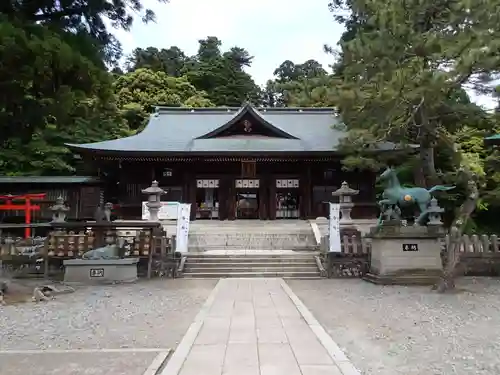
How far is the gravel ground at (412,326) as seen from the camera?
15.8 ft

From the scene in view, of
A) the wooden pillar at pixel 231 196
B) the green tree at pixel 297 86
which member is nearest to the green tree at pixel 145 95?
the green tree at pixel 297 86

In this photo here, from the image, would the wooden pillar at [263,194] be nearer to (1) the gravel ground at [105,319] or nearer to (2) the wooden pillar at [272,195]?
(2) the wooden pillar at [272,195]

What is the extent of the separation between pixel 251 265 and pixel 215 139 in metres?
11.6

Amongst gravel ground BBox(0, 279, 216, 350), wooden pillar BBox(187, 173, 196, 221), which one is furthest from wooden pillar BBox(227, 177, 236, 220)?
gravel ground BBox(0, 279, 216, 350)

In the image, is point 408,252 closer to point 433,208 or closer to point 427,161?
point 433,208

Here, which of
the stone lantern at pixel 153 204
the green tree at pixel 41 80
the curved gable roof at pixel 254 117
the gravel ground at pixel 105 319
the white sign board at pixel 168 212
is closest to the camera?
the gravel ground at pixel 105 319

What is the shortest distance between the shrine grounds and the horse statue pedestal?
35.5 inches

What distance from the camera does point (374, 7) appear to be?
1570 centimetres

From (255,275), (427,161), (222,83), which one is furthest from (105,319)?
(222,83)

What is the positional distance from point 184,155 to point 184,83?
2240cm

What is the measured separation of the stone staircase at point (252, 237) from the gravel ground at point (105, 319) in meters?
5.57

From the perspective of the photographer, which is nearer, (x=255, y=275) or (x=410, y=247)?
(x=410, y=247)

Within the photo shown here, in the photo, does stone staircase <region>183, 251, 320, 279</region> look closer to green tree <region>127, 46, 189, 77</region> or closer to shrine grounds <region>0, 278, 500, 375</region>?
shrine grounds <region>0, 278, 500, 375</region>

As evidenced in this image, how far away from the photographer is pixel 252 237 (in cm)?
1691
